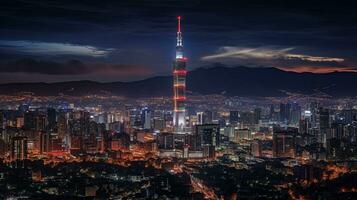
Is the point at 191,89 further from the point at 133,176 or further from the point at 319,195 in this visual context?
the point at 319,195

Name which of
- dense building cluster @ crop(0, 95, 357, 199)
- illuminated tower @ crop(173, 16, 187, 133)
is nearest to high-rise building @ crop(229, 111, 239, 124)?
dense building cluster @ crop(0, 95, 357, 199)

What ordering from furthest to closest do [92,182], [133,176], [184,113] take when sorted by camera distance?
1. [184,113]
2. [133,176]
3. [92,182]

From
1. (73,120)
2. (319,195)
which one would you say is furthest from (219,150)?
(319,195)

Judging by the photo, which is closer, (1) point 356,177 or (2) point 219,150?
(1) point 356,177

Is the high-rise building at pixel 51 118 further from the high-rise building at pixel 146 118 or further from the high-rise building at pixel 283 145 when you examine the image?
the high-rise building at pixel 283 145

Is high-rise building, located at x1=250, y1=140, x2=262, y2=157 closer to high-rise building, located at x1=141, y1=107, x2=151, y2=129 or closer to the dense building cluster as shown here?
the dense building cluster

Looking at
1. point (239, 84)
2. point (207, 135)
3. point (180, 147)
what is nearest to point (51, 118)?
point (180, 147)
